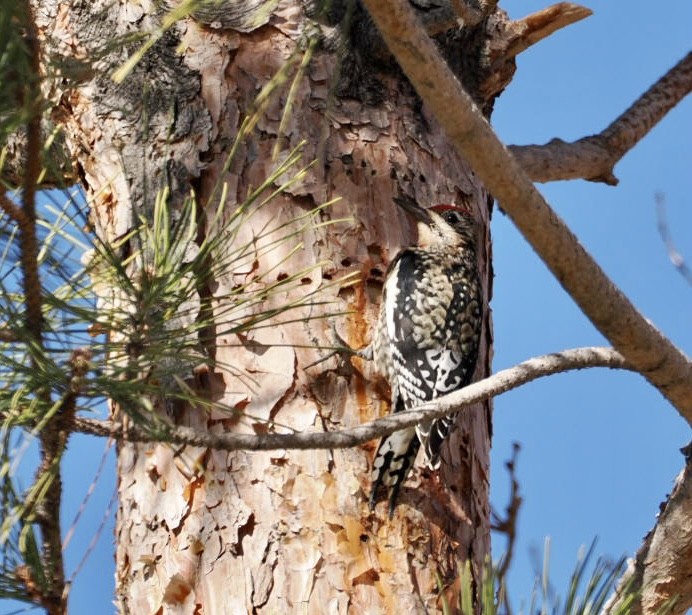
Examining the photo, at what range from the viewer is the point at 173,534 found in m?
2.84

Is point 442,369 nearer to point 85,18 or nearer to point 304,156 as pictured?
point 304,156

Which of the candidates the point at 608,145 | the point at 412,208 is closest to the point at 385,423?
the point at 412,208

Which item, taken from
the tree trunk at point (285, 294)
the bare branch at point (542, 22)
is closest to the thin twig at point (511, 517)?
the tree trunk at point (285, 294)

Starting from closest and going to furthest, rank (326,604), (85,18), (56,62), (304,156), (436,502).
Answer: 1. (56,62)
2. (326,604)
3. (436,502)
4. (304,156)
5. (85,18)

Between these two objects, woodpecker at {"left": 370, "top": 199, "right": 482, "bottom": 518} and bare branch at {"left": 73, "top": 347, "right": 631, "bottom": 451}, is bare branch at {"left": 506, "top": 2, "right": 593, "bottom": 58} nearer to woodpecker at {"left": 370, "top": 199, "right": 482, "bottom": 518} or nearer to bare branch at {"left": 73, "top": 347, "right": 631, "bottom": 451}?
woodpecker at {"left": 370, "top": 199, "right": 482, "bottom": 518}

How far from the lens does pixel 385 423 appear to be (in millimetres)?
2307

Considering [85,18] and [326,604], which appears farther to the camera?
[85,18]

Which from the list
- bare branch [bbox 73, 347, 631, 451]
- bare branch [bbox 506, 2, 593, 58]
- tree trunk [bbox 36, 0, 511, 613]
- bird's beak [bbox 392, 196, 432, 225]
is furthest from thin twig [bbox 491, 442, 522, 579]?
bare branch [bbox 506, 2, 593, 58]

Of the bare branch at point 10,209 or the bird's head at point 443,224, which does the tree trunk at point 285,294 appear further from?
the bare branch at point 10,209

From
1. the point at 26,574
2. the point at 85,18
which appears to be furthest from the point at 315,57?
the point at 26,574

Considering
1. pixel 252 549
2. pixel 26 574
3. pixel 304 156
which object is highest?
pixel 304 156

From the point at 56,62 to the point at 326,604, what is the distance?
1.42 metres

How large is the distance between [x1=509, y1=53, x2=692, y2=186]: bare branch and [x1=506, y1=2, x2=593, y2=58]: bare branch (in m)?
0.41

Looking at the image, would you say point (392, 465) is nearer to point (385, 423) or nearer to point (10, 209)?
point (385, 423)
